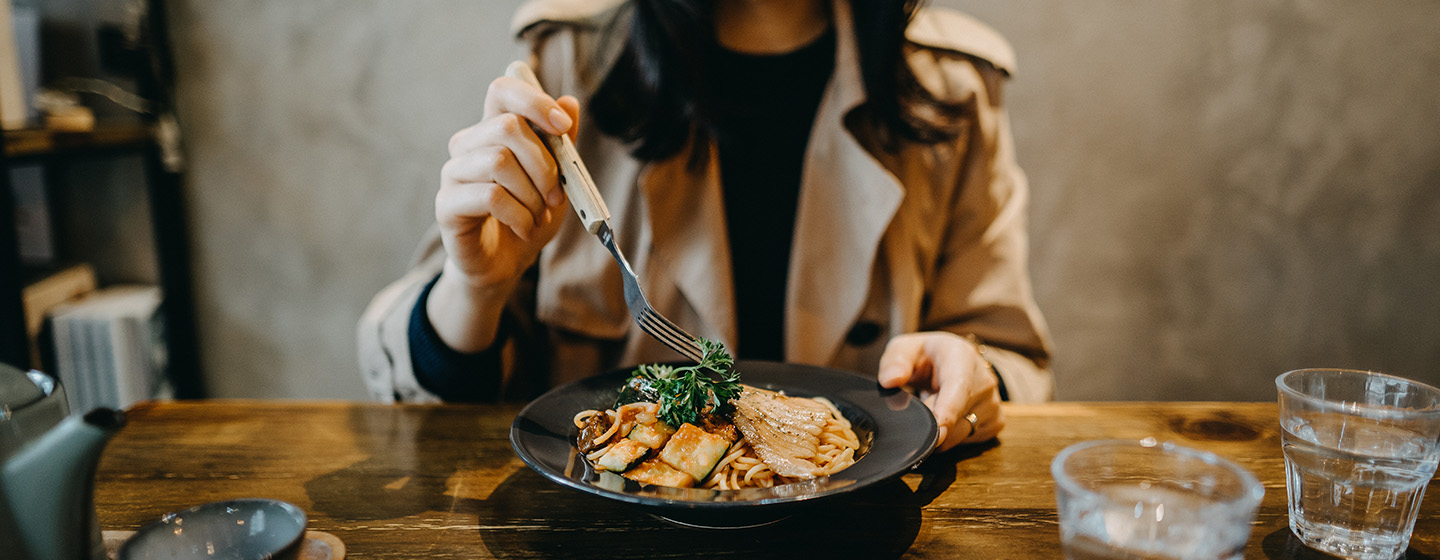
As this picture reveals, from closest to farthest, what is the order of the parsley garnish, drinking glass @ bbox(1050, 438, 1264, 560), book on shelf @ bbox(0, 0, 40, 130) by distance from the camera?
drinking glass @ bbox(1050, 438, 1264, 560) → the parsley garnish → book on shelf @ bbox(0, 0, 40, 130)

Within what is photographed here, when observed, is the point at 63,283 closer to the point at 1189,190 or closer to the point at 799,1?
the point at 799,1

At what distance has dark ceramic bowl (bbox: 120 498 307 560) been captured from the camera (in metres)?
0.68

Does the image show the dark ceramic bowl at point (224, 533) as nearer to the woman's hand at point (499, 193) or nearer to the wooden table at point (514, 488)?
the wooden table at point (514, 488)

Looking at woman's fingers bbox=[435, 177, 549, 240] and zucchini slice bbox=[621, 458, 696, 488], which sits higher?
woman's fingers bbox=[435, 177, 549, 240]

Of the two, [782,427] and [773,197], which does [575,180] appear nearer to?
[782,427]

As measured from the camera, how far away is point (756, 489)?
2.53 ft

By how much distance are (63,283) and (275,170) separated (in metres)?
0.63

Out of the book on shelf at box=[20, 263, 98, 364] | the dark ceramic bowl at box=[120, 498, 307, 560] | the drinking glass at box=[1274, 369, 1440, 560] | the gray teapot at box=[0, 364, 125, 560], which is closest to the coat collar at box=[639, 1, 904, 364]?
the drinking glass at box=[1274, 369, 1440, 560]

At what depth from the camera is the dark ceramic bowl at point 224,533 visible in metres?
0.68

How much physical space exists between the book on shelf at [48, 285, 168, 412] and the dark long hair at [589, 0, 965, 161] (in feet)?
5.37

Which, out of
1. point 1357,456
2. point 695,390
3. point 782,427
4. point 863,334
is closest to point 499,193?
point 695,390

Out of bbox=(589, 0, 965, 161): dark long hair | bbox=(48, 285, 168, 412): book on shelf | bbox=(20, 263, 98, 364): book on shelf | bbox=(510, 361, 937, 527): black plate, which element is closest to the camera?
bbox=(510, 361, 937, 527): black plate

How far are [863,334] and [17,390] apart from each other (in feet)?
4.41

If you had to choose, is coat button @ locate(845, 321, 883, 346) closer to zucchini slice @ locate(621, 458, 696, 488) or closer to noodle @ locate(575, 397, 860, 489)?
noodle @ locate(575, 397, 860, 489)
